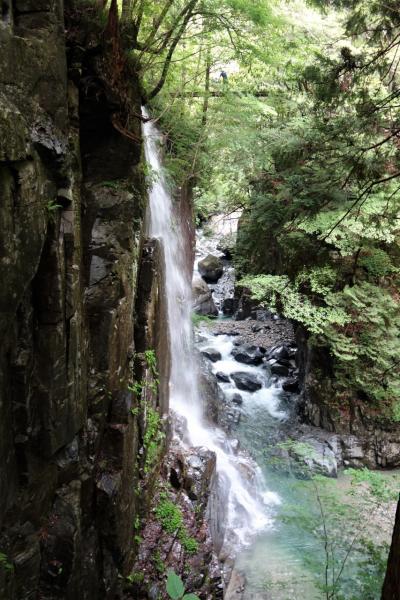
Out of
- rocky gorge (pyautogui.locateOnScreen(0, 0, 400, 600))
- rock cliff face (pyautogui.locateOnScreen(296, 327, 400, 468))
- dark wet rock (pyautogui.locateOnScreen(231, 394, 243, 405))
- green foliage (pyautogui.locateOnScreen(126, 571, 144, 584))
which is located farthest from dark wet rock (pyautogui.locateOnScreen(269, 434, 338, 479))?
green foliage (pyautogui.locateOnScreen(126, 571, 144, 584))

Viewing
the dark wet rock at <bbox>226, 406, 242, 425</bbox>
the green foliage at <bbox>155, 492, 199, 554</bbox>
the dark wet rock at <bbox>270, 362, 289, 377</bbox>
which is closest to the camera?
the green foliage at <bbox>155, 492, 199, 554</bbox>

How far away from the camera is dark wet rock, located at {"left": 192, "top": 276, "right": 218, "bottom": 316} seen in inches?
756

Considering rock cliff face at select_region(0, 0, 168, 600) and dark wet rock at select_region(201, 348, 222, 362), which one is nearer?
rock cliff face at select_region(0, 0, 168, 600)

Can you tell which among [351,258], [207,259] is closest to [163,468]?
[351,258]

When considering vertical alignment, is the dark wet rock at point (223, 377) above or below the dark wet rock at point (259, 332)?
below

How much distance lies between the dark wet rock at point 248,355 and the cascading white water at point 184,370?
371 cm

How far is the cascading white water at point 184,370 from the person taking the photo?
29.7ft

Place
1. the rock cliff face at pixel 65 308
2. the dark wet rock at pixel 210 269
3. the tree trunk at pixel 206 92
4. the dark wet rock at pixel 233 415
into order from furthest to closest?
the dark wet rock at pixel 210 269
the dark wet rock at pixel 233 415
the tree trunk at pixel 206 92
the rock cliff face at pixel 65 308

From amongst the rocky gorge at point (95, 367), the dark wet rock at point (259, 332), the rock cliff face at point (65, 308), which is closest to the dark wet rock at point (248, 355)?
the dark wet rock at point (259, 332)

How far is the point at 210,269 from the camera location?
22688 mm

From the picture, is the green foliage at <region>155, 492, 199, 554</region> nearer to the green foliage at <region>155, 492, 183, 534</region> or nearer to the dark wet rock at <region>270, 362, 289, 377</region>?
the green foliage at <region>155, 492, 183, 534</region>

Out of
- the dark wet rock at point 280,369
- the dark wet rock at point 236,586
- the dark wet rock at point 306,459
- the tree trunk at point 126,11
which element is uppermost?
the tree trunk at point 126,11

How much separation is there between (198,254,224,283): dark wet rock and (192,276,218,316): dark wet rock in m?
2.51

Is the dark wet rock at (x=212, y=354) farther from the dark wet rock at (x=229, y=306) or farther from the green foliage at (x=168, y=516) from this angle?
the green foliage at (x=168, y=516)
